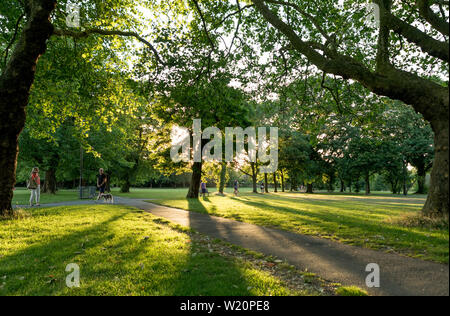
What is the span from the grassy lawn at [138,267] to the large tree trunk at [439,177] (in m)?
1.96

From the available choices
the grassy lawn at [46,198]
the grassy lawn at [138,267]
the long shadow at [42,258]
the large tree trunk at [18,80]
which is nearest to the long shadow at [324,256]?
the grassy lawn at [138,267]

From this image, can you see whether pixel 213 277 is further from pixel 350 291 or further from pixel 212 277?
pixel 350 291

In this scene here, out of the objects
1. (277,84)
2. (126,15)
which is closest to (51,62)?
(126,15)

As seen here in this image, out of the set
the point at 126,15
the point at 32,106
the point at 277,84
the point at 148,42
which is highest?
the point at 126,15

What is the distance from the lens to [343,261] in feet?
13.8

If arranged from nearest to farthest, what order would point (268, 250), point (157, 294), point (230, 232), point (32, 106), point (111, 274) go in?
point (157, 294), point (111, 274), point (268, 250), point (230, 232), point (32, 106)

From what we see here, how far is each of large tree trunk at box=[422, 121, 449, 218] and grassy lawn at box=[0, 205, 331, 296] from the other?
1962mm

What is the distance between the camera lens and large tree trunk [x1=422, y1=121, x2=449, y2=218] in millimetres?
2975

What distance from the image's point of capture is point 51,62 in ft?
36.9

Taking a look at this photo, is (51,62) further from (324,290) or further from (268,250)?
(324,290)

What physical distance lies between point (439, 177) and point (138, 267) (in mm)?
4944

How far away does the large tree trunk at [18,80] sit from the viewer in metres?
8.23

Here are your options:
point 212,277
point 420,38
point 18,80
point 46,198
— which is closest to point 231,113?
point 18,80
